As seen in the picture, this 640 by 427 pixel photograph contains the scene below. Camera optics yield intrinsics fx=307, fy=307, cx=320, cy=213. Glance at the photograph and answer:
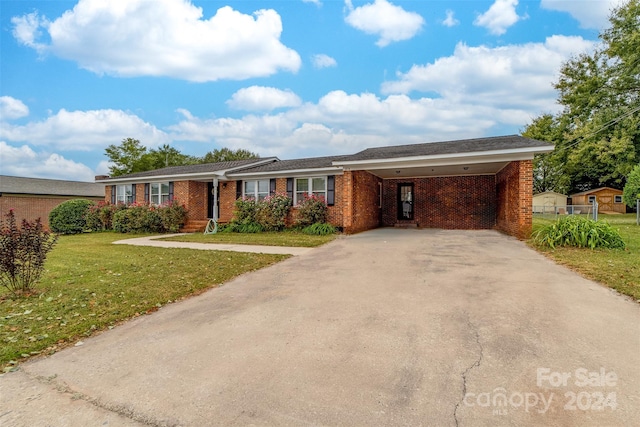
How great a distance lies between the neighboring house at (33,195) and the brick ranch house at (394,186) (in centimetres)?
853

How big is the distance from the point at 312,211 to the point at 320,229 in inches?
42.2

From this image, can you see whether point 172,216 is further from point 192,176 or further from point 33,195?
point 33,195

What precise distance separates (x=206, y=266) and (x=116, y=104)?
18.2 m

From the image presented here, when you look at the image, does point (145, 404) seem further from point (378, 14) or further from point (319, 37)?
point (319, 37)

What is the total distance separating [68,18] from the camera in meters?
10.6

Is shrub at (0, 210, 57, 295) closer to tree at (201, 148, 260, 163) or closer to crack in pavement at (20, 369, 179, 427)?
crack in pavement at (20, 369, 179, 427)

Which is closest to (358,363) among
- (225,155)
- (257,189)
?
(257,189)

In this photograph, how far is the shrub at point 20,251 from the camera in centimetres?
469

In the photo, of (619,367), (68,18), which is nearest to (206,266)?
A: (619,367)

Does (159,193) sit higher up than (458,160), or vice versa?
(458,160)

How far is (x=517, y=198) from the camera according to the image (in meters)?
10.1

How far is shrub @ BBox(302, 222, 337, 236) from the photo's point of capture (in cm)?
1227

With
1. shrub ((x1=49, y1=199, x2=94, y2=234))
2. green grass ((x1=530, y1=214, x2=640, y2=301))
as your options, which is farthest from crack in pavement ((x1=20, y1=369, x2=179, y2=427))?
shrub ((x1=49, y1=199, x2=94, y2=234))

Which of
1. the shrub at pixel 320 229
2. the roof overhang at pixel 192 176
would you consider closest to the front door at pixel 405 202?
the shrub at pixel 320 229
